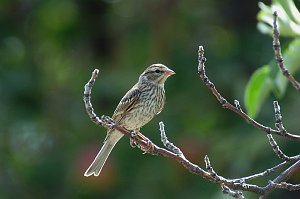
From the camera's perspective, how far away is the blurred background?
32.6 ft

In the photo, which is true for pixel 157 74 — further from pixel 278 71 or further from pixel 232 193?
pixel 232 193

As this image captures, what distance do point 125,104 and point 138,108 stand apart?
0.31 ft

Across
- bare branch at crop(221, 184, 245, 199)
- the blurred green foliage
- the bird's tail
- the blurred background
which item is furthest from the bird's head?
bare branch at crop(221, 184, 245, 199)

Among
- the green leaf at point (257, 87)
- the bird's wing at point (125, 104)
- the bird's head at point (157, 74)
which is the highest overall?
the bird's head at point (157, 74)

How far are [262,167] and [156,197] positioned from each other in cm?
201

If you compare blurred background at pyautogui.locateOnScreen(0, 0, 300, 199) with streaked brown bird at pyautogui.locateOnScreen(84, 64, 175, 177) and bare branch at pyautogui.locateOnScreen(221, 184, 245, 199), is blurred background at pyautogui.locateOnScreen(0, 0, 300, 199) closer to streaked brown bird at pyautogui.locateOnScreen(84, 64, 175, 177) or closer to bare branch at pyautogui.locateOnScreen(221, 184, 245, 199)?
streaked brown bird at pyautogui.locateOnScreen(84, 64, 175, 177)

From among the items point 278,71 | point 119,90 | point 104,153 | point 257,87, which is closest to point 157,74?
point 104,153

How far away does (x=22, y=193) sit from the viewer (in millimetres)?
11688

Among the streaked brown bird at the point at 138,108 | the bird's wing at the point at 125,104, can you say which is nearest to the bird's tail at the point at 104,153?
the streaked brown bird at the point at 138,108

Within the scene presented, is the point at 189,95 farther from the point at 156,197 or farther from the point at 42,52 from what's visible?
the point at 42,52

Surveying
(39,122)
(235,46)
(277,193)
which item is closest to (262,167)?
(277,193)

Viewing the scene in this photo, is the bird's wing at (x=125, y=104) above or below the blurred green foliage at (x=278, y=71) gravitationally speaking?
above

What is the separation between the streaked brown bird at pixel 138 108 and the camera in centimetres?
604

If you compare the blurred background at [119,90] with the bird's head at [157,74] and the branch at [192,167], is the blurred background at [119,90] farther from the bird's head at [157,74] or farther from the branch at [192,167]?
the branch at [192,167]
